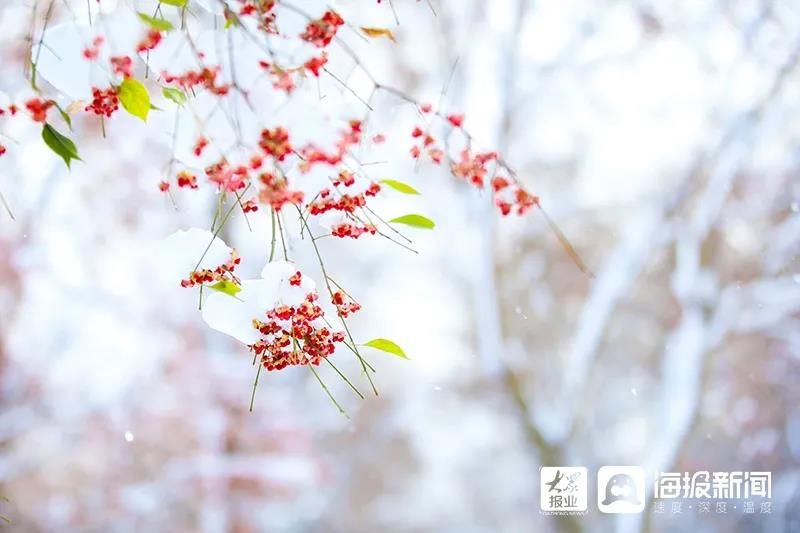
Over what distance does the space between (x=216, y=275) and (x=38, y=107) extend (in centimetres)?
15

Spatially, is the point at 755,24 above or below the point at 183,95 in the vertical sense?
above

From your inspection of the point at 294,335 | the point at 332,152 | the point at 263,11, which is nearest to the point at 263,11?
the point at 263,11

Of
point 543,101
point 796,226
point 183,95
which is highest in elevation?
point 543,101

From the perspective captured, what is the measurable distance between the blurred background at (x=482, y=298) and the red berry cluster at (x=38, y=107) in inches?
48.2

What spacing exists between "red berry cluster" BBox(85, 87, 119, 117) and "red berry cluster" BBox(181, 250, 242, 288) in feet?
0.40

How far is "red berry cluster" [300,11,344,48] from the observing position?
1.59ft

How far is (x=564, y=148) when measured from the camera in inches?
170

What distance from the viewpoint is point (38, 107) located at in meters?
0.48

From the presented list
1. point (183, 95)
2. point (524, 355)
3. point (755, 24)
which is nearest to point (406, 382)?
point (524, 355)

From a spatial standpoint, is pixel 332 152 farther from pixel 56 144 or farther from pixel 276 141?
pixel 56 144

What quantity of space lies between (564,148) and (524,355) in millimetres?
→ 1156

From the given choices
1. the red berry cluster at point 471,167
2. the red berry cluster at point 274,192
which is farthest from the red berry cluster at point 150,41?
the red berry cluster at point 471,167

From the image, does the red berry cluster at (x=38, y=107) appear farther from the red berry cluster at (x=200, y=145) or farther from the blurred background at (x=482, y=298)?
the blurred background at (x=482, y=298)

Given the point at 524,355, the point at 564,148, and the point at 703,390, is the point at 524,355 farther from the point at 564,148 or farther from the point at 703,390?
the point at 703,390
